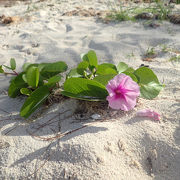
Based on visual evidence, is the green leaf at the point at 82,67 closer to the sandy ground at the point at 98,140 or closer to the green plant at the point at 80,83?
the green plant at the point at 80,83

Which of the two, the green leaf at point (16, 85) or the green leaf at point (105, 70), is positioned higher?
the green leaf at point (105, 70)

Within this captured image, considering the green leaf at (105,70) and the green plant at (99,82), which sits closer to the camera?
the green plant at (99,82)

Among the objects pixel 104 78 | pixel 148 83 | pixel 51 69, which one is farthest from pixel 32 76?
pixel 148 83

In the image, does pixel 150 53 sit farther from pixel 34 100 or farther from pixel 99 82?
pixel 34 100

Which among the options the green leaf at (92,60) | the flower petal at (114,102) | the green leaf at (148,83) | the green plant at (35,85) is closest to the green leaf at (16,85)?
the green plant at (35,85)

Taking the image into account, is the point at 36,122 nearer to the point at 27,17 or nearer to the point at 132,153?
the point at 132,153

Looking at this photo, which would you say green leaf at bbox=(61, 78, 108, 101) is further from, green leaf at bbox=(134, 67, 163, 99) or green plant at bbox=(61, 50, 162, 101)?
green leaf at bbox=(134, 67, 163, 99)
